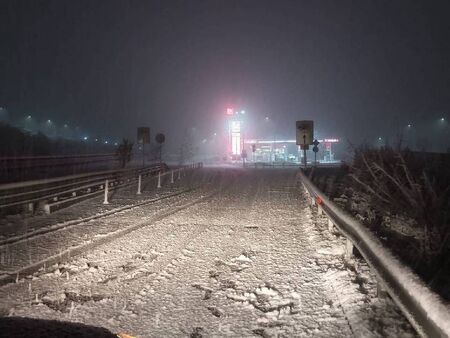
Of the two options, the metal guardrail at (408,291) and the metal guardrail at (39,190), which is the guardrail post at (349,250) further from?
the metal guardrail at (39,190)

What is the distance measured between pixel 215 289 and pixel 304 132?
19.5 m

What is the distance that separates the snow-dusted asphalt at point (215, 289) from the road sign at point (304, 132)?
49.6 feet

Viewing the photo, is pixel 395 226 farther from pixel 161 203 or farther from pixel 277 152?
pixel 277 152

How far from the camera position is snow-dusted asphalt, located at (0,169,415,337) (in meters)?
4.14

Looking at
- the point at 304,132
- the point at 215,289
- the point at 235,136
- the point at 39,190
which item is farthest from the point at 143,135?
the point at 235,136

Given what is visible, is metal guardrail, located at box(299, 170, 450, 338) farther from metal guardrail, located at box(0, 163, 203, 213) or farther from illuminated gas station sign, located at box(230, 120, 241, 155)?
illuminated gas station sign, located at box(230, 120, 241, 155)

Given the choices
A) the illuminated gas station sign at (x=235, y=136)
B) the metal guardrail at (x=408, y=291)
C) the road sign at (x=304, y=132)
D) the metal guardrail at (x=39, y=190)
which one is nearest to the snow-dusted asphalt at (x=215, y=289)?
the metal guardrail at (x=408, y=291)

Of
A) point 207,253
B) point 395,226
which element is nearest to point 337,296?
point 207,253

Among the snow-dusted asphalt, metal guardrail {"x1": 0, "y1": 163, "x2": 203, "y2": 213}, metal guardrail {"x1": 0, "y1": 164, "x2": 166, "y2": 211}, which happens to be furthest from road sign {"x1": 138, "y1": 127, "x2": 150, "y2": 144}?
the snow-dusted asphalt

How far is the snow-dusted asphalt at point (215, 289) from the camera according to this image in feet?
13.6

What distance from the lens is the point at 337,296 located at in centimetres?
491

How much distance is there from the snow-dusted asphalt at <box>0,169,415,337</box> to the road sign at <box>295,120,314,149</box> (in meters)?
15.1

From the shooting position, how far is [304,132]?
23531 millimetres

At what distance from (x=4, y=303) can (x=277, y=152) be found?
86414 mm
